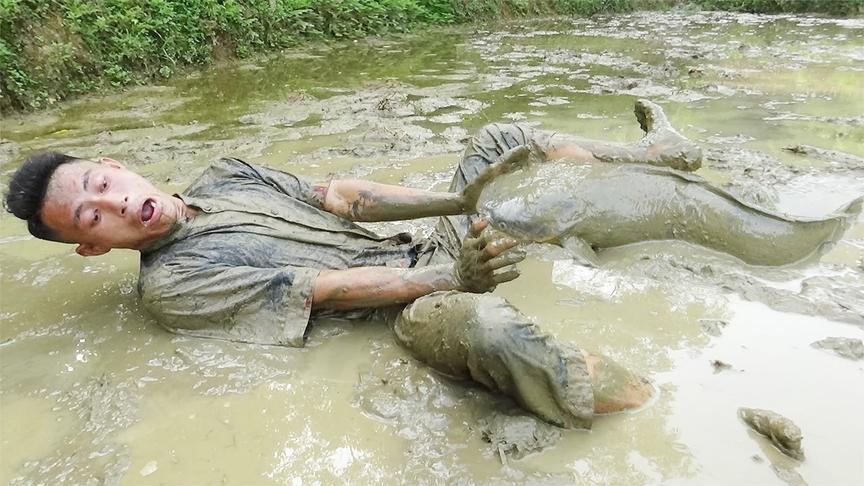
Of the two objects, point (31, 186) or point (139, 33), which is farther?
point (139, 33)

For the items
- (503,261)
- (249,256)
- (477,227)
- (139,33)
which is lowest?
(249,256)

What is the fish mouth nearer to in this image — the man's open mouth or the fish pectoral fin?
the man's open mouth

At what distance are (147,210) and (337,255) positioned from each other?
0.71 metres

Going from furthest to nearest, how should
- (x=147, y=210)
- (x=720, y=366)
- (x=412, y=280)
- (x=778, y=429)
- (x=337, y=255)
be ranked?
(x=337, y=255) < (x=147, y=210) < (x=412, y=280) < (x=720, y=366) < (x=778, y=429)

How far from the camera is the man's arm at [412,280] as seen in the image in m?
1.87

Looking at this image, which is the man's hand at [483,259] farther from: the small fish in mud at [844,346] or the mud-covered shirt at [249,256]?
the small fish in mud at [844,346]

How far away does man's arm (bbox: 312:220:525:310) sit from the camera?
187 cm

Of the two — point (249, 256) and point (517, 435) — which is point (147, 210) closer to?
point (249, 256)

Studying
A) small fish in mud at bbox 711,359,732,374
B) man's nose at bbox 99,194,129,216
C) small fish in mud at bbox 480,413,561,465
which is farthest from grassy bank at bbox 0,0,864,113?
small fish in mud at bbox 711,359,732,374

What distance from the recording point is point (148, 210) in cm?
223

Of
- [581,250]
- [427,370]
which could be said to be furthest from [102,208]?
[581,250]

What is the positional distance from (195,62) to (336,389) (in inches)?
255

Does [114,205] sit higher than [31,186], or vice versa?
[31,186]

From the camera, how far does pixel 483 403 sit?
6.12ft
